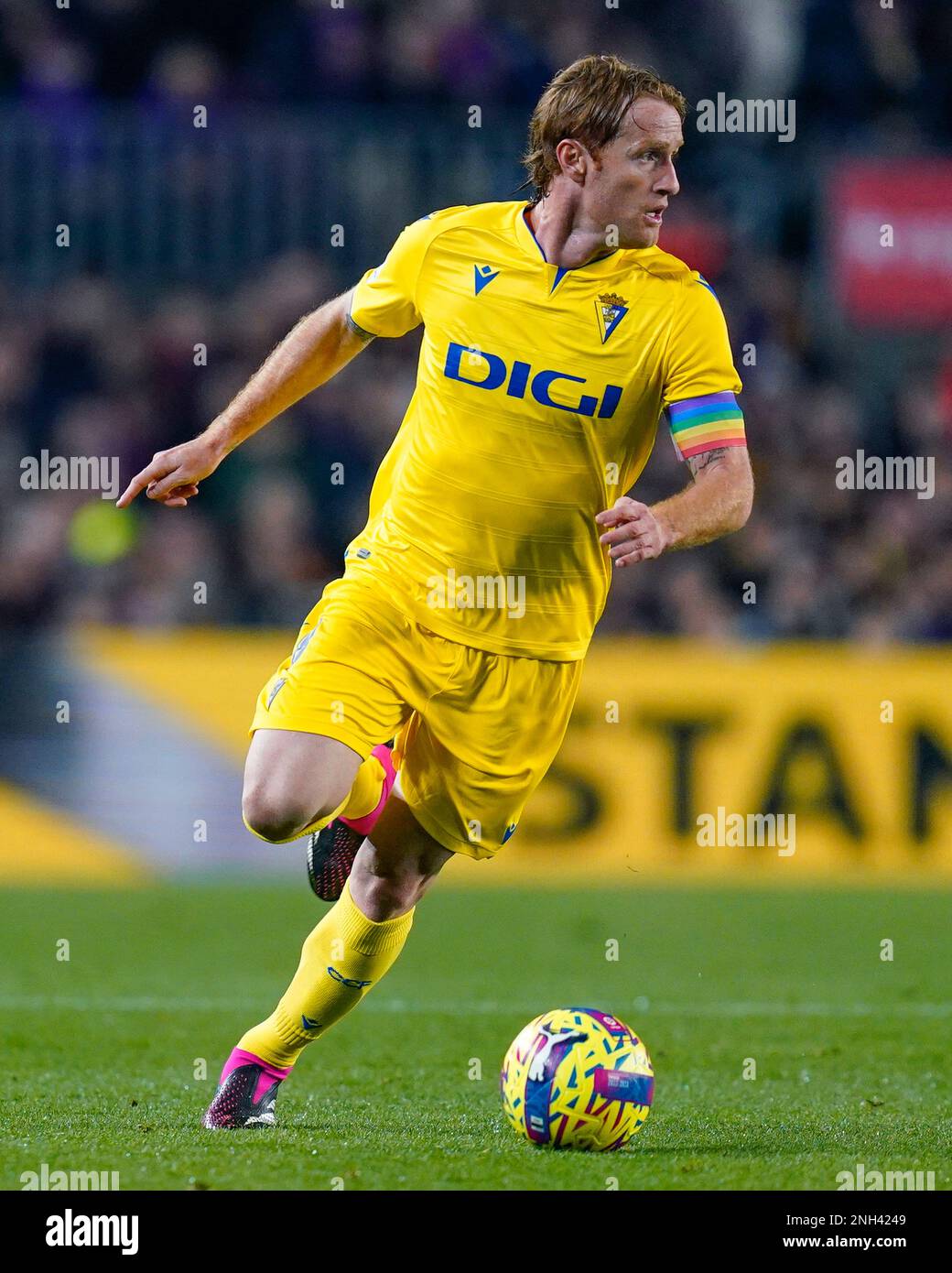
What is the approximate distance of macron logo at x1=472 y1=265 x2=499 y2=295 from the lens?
4996 mm

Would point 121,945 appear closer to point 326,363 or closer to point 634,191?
point 326,363

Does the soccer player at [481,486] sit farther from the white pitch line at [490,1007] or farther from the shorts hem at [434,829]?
the white pitch line at [490,1007]

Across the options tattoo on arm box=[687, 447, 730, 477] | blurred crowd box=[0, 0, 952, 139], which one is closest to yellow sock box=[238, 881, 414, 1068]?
tattoo on arm box=[687, 447, 730, 477]

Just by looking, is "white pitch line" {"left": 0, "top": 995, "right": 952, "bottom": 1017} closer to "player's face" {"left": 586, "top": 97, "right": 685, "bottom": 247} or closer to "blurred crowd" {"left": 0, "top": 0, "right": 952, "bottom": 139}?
"player's face" {"left": 586, "top": 97, "right": 685, "bottom": 247}

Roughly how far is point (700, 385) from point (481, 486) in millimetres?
612

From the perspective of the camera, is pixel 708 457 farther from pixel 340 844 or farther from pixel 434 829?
pixel 340 844

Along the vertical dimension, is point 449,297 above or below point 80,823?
above

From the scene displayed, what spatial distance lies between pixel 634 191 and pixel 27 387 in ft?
27.8

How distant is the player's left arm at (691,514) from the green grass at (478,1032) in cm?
141

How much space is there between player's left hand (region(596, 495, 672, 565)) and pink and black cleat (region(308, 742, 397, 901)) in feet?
3.37

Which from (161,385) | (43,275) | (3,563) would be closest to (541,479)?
(3,563)

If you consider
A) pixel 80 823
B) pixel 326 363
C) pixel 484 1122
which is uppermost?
pixel 326 363

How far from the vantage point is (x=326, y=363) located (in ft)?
17.1

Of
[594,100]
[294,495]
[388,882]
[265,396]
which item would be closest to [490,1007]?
[388,882]
